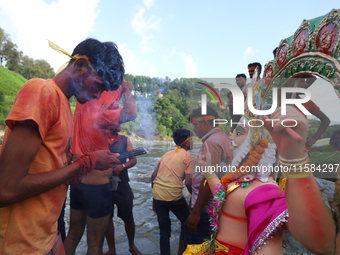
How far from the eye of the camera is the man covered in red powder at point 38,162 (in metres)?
1.01

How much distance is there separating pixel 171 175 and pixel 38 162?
7.73 feet

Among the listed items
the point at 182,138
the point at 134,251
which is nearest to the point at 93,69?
the point at 182,138

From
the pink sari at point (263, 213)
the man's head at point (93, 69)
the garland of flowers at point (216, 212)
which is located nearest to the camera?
the pink sari at point (263, 213)

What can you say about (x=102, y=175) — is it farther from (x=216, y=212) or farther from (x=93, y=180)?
(x=216, y=212)

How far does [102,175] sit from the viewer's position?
2.42 metres

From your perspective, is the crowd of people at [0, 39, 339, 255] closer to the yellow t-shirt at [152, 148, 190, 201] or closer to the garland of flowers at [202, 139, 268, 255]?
the garland of flowers at [202, 139, 268, 255]

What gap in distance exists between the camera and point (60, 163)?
1.28 m

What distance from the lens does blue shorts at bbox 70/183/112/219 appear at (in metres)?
2.28

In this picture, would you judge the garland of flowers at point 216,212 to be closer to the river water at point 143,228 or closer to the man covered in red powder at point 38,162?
the river water at point 143,228

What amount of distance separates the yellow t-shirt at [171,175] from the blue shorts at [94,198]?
1027 mm

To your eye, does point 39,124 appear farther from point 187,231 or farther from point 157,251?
point 157,251

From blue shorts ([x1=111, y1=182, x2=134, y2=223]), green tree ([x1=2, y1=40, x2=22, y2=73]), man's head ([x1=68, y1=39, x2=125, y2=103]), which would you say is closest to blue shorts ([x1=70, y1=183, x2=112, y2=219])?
blue shorts ([x1=111, y1=182, x2=134, y2=223])

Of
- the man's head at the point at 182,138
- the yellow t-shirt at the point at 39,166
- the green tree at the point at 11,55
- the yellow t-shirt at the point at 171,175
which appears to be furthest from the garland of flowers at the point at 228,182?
the green tree at the point at 11,55

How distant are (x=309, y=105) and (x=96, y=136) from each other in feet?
7.56
